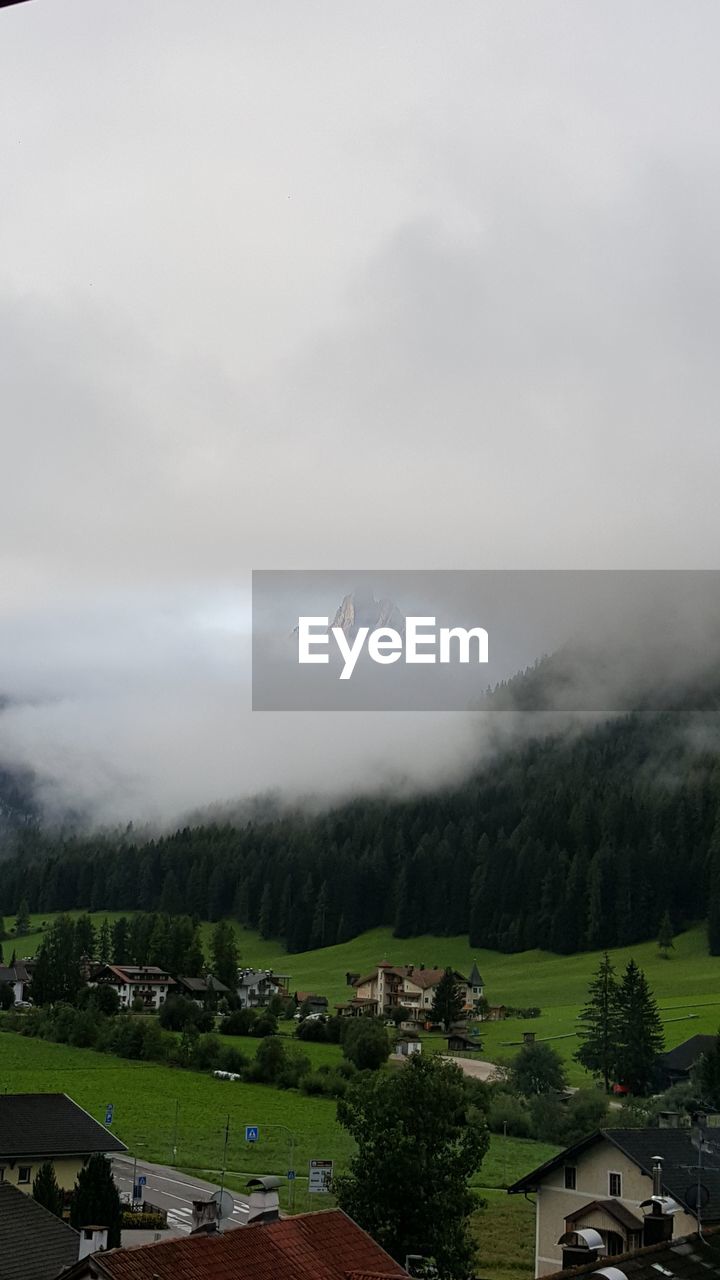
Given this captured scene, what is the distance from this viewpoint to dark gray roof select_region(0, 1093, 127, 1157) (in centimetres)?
4281

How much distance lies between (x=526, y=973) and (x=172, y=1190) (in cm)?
10945

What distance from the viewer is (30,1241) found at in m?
26.4

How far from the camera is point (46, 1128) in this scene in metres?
44.5

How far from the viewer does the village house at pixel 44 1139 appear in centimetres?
4220

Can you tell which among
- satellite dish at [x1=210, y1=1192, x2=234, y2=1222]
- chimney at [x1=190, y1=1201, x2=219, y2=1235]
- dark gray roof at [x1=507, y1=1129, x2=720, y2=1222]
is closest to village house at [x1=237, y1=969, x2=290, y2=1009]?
dark gray roof at [x1=507, y1=1129, x2=720, y2=1222]

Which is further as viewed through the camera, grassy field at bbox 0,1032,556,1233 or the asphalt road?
grassy field at bbox 0,1032,556,1233

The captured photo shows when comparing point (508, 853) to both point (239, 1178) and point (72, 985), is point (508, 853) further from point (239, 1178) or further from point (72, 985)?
point (239, 1178)

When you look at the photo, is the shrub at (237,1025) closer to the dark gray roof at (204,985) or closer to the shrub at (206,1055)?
the shrub at (206,1055)

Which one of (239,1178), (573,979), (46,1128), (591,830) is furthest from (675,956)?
(46,1128)

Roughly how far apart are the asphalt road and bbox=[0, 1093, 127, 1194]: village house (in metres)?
3.47

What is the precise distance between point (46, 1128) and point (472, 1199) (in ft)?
62.1

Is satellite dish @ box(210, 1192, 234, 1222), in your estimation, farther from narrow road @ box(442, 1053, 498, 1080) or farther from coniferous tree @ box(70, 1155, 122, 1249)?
narrow road @ box(442, 1053, 498, 1080)

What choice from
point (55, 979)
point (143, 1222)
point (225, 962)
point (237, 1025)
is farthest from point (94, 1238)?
point (225, 962)

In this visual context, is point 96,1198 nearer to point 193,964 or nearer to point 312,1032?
point 312,1032
